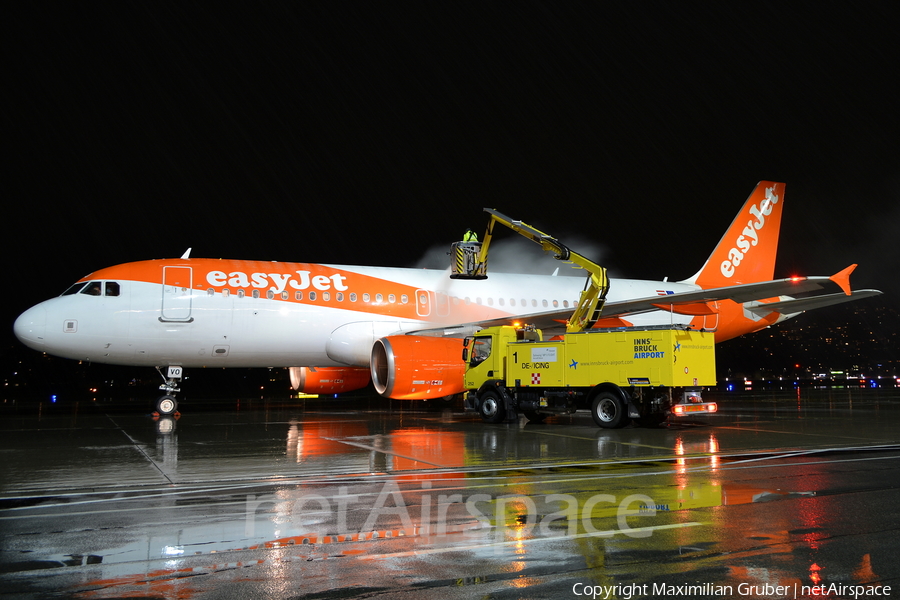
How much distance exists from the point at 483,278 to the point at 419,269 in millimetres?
1831

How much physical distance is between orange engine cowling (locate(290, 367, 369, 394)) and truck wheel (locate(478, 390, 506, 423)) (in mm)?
5725

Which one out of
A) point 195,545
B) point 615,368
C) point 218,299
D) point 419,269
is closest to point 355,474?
point 195,545

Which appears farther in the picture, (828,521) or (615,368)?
(615,368)

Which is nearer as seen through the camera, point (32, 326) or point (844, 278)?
point (32, 326)

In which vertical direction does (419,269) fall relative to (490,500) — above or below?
above

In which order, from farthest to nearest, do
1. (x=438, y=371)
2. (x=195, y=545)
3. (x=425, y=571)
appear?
(x=438, y=371)
(x=195, y=545)
(x=425, y=571)

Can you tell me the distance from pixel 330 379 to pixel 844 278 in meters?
13.5

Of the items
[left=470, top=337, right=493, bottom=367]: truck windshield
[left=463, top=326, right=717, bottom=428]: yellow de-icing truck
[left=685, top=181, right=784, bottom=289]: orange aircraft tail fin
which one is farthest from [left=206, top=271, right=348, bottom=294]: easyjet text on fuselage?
[left=685, top=181, right=784, bottom=289]: orange aircraft tail fin

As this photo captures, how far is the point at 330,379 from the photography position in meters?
21.3

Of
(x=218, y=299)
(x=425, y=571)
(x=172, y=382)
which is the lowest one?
(x=425, y=571)

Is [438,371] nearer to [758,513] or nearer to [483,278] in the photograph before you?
[483,278]

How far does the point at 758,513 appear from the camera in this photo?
5.86 metres

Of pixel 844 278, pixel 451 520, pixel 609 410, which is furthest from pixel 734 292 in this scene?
pixel 451 520

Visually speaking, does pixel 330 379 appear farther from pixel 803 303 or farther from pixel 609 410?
pixel 803 303
